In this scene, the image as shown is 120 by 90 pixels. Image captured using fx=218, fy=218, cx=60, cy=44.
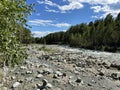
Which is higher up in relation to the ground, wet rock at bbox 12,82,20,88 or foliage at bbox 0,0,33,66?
foliage at bbox 0,0,33,66

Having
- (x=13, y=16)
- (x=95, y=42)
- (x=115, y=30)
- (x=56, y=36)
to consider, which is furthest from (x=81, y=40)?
(x=13, y=16)

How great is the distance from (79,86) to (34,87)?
2.17 meters

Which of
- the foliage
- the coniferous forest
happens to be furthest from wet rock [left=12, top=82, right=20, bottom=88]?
the coniferous forest

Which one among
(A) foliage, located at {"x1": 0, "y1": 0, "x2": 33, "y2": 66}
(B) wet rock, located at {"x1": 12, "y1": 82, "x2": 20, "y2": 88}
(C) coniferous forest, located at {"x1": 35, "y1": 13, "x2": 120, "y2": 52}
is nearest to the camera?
(A) foliage, located at {"x1": 0, "y1": 0, "x2": 33, "y2": 66}

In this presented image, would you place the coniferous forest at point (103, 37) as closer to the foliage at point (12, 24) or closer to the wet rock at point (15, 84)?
the wet rock at point (15, 84)

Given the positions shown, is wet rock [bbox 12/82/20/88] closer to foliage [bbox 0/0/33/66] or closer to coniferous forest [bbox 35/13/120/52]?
foliage [bbox 0/0/33/66]

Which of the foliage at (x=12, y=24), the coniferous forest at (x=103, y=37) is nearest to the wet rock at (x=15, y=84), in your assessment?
the foliage at (x=12, y=24)

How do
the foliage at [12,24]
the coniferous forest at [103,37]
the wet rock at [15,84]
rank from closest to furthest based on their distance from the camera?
1. the foliage at [12,24]
2. the wet rock at [15,84]
3. the coniferous forest at [103,37]

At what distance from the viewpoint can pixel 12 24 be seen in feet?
17.1

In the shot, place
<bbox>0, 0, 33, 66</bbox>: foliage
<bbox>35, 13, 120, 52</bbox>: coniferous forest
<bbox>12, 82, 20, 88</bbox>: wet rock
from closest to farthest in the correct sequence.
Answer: <bbox>0, 0, 33, 66</bbox>: foliage → <bbox>12, 82, 20, 88</bbox>: wet rock → <bbox>35, 13, 120, 52</bbox>: coniferous forest

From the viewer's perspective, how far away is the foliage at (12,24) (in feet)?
15.7

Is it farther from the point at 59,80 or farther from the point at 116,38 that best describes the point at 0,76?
the point at 116,38

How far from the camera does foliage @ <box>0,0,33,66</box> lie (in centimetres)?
479

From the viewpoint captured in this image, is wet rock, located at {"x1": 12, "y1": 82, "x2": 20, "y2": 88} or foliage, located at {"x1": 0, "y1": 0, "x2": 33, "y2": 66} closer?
foliage, located at {"x1": 0, "y1": 0, "x2": 33, "y2": 66}
